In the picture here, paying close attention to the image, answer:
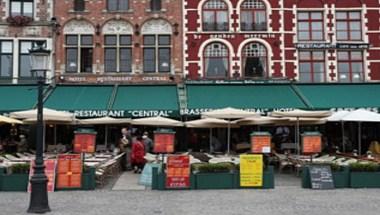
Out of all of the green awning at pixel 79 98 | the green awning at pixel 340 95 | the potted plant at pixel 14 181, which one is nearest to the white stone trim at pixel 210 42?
the green awning at pixel 340 95

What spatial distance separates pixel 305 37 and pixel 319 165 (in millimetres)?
12309

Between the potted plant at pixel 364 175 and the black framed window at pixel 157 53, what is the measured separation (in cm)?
1260

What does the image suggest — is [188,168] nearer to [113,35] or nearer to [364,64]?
[113,35]

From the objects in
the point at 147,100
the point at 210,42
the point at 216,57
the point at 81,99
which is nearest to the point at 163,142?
the point at 147,100

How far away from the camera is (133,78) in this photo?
24.9m

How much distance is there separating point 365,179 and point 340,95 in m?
9.85

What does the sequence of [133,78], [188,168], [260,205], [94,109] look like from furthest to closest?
[133,78], [94,109], [188,168], [260,205]

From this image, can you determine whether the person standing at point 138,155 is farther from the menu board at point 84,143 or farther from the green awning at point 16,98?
the green awning at point 16,98

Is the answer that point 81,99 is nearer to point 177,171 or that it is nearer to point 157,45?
point 157,45

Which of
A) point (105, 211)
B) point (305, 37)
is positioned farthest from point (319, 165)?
point (305, 37)

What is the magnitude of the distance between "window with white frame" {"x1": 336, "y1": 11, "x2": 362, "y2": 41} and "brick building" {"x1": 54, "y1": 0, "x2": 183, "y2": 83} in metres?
7.76

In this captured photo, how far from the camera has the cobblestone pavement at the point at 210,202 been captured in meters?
10.6

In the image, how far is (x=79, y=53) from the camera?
25.0 meters

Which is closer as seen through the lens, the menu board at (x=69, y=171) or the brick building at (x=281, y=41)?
the menu board at (x=69, y=171)
